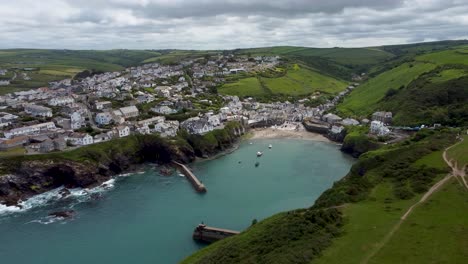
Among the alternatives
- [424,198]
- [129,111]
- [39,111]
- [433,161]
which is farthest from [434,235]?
[39,111]

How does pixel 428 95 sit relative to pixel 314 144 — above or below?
above

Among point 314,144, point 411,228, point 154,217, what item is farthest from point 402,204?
point 314,144

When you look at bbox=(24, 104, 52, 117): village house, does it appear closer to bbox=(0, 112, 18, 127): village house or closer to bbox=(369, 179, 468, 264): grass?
bbox=(0, 112, 18, 127): village house

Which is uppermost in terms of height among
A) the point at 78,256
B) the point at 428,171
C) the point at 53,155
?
the point at 428,171

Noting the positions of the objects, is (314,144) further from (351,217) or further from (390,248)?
(390,248)

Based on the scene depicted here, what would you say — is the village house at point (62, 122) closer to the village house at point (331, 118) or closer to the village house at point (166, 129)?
the village house at point (166, 129)

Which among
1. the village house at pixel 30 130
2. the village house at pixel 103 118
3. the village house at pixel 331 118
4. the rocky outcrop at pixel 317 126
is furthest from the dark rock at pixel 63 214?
the village house at pixel 331 118
